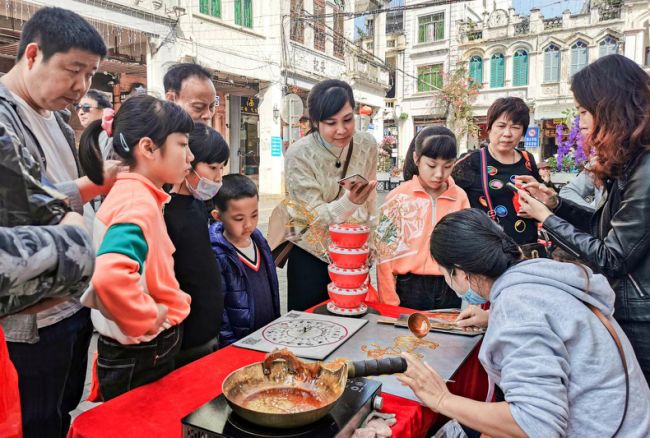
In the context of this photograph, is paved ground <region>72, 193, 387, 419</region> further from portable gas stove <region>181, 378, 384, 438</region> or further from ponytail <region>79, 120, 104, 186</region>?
portable gas stove <region>181, 378, 384, 438</region>

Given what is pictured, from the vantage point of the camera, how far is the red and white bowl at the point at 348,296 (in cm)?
192

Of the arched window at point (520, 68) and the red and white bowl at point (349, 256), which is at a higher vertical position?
the arched window at point (520, 68)

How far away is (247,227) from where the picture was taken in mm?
2064

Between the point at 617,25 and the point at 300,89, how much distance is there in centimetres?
1395

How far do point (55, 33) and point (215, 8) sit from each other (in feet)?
32.1


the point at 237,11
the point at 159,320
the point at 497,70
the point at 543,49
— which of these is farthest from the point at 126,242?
the point at 497,70

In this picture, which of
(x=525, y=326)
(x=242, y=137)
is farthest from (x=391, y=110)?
(x=525, y=326)

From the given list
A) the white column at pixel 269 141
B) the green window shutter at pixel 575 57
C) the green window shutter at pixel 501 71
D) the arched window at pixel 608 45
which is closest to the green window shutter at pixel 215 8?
the white column at pixel 269 141

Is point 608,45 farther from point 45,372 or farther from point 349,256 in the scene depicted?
point 45,372

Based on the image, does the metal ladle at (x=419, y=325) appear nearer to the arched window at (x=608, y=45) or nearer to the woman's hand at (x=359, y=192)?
the woman's hand at (x=359, y=192)

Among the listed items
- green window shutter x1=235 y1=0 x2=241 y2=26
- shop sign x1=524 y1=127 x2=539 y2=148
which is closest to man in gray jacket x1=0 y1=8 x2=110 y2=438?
shop sign x1=524 y1=127 x2=539 y2=148

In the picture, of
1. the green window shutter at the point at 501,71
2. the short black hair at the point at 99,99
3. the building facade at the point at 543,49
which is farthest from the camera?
the green window shutter at the point at 501,71

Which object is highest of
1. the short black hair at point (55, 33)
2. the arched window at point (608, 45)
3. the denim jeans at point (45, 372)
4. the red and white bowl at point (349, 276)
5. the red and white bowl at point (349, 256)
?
the arched window at point (608, 45)

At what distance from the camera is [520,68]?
20375 millimetres
